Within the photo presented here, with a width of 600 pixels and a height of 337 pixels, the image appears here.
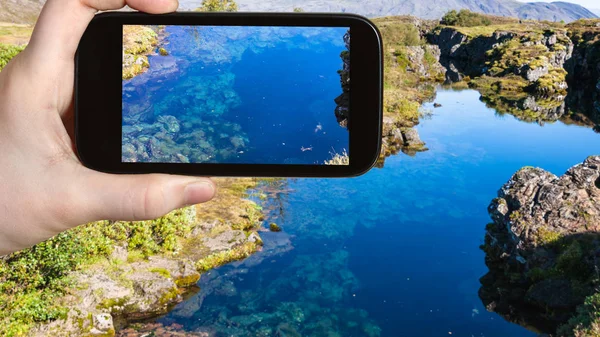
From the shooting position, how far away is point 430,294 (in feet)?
56.7

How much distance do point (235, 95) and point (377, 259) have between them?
53.7ft

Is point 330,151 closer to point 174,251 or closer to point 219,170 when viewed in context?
point 219,170

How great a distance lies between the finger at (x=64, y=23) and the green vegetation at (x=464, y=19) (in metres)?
109

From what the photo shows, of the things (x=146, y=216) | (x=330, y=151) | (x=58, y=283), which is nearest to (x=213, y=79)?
(x=330, y=151)

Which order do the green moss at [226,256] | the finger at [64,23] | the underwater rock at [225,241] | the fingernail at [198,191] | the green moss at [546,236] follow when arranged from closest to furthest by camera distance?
the finger at [64,23] → the fingernail at [198,191] → the green moss at [226,256] → the green moss at [546,236] → the underwater rock at [225,241]

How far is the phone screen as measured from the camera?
3.24 meters

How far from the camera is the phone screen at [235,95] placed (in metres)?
3.24

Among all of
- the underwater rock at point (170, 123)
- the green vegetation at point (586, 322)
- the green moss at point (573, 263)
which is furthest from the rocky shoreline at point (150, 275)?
the green moss at point (573, 263)

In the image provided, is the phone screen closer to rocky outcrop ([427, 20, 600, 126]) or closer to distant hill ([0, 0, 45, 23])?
rocky outcrop ([427, 20, 600, 126])

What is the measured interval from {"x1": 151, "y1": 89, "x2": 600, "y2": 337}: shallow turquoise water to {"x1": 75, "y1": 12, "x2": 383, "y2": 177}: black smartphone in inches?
471

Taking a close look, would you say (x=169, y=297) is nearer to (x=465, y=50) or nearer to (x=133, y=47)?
(x=133, y=47)

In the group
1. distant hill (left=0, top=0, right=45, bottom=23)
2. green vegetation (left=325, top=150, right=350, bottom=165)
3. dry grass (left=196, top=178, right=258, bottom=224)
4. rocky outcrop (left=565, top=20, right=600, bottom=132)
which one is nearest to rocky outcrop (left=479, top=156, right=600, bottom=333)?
dry grass (left=196, top=178, right=258, bottom=224)

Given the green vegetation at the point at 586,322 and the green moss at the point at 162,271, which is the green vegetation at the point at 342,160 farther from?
the green moss at the point at 162,271

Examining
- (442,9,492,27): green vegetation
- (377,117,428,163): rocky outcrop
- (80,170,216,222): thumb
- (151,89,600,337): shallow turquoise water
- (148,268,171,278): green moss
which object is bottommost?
(151,89,600,337): shallow turquoise water
